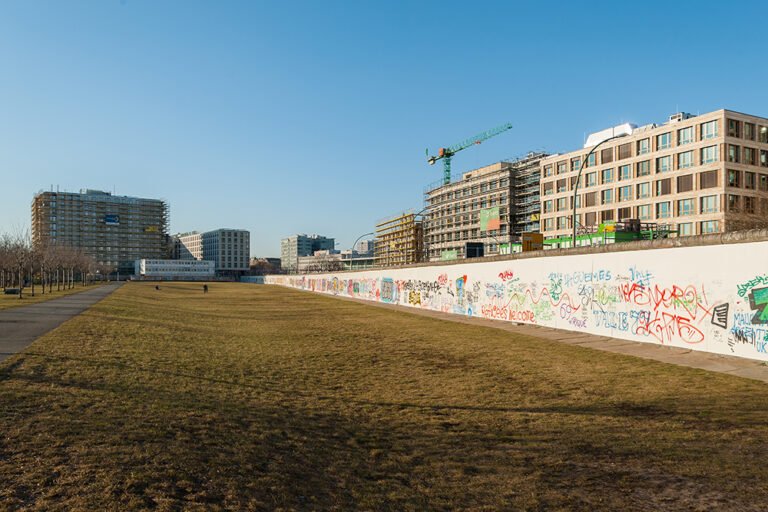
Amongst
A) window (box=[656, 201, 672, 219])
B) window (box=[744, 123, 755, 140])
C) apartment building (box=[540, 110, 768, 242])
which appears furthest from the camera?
window (box=[656, 201, 672, 219])

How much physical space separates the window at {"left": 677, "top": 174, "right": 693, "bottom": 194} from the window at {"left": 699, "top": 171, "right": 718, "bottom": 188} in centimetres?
129

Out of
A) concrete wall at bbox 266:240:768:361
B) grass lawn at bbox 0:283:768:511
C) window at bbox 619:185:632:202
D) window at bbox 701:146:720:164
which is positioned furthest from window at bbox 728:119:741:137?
grass lawn at bbox 0:283:768:511

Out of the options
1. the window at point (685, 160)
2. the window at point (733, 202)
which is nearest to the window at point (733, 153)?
the window at point (685, 160)

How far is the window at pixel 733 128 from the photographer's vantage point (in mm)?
61625

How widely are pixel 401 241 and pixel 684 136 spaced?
110 metres

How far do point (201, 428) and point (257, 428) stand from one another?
2.64ft

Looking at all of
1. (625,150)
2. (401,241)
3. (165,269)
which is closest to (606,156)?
(625,150)

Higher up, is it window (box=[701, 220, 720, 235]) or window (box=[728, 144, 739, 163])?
window (box=[728, 144, 739, 163])

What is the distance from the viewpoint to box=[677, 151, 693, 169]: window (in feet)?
213

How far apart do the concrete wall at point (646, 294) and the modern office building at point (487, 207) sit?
2857 inches

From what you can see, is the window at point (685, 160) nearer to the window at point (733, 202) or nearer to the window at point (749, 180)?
the window at point (749, 180)

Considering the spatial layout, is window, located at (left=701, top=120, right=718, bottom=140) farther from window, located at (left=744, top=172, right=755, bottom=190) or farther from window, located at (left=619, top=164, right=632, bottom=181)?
window, located at (left=619, top=164, right=632, bottom=181)

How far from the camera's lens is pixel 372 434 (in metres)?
7.45

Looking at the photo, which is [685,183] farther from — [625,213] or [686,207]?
[625,213]
